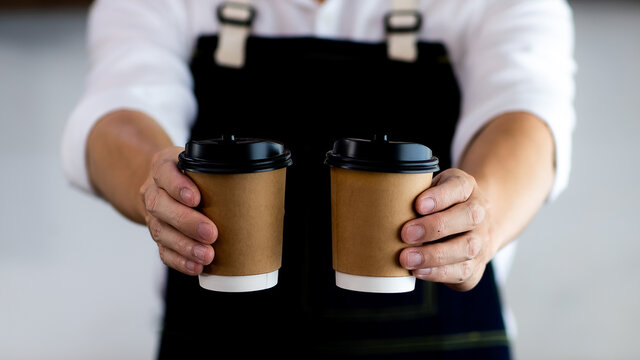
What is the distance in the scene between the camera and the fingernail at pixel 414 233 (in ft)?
1.91

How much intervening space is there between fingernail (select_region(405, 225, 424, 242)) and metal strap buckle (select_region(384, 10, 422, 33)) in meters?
0.57

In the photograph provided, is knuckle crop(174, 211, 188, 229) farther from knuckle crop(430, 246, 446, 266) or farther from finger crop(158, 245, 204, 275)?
knuckle crop(430, 246, 446, 266)

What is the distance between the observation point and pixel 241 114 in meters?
1.05

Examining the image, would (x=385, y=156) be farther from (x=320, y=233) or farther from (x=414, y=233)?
(x=320, y=233)

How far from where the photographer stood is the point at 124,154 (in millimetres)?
901

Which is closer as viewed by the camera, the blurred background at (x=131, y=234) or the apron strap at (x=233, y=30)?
the apron strap at (x=233, y=30)

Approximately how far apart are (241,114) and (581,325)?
128 cm

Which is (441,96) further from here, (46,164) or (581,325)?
(46,164)

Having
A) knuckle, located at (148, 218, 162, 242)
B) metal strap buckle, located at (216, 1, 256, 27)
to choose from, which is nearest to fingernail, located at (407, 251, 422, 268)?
knuckle, located at (148, 218, 162, 242)

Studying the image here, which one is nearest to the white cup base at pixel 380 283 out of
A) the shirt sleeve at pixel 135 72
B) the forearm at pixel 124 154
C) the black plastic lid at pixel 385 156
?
the black plastic lid at pixel 385 156

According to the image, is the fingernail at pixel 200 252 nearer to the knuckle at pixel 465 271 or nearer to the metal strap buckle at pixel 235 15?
the knuckle at pixel 465 271

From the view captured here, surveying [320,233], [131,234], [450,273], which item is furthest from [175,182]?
[131,234]

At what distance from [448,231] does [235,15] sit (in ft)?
2.16

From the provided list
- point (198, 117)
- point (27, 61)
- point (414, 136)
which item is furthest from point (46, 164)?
point (414, 136)
